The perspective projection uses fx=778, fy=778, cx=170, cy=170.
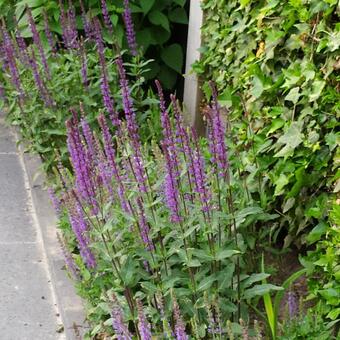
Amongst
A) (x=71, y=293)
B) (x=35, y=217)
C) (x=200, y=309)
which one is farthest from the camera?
(x=35, y=217)

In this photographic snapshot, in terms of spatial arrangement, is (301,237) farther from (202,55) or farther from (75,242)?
(202,55)

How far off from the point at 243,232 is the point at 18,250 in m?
1.63

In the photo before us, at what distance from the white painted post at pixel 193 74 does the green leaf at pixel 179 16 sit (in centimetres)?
24

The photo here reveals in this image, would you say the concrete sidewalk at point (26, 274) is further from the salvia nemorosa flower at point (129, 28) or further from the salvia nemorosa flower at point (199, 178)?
the salvia nemorosa flower at point (129, 28)

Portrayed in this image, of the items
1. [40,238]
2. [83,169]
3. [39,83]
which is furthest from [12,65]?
[83,169]

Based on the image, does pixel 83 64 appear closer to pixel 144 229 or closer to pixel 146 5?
pixel 146 5

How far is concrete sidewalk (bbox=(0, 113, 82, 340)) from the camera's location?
4.01 metres

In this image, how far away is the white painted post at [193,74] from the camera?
551cm

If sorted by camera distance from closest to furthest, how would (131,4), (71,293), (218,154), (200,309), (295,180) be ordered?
(218,154) → (200,309) → (295,180) → (71,293) → (131,4)

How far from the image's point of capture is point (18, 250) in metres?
4.74

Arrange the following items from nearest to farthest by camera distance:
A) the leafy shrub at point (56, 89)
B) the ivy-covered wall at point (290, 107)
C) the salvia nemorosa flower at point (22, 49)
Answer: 1. the ivy-covered wall at point (290, 107)
2. the leafy shrub at point (56, 89)
3. the salvia nemorosa flower at point (22, 49)

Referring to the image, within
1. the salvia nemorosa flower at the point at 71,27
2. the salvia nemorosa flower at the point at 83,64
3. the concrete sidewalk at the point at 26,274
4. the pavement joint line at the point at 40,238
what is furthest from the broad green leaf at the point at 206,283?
the salvia nemorosa flower at the point at 71,27

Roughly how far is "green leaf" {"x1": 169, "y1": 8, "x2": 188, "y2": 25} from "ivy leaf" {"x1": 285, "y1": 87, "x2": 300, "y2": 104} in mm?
2507

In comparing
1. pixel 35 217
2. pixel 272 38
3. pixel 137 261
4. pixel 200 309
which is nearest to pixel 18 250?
pixel 35 217
